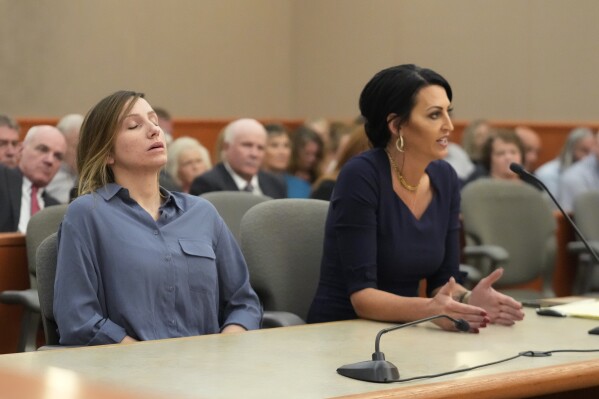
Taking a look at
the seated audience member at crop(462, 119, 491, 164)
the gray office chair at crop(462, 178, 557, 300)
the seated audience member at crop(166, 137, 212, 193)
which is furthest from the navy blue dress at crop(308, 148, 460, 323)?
the seated audience member at crop(462, 119, 491, 164)

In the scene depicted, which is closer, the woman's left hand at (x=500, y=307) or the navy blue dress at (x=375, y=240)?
the woman's left hand at (x=500, y=307)

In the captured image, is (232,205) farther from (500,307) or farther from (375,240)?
(500,307)

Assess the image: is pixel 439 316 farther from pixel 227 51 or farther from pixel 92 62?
pixel 227 51

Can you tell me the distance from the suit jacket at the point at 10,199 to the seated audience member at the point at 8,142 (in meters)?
0.76

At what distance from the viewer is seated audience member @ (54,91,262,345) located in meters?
2.76

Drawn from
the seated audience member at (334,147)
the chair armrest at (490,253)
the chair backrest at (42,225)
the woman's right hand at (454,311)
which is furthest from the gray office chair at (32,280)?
the seated audience member at (334,147)

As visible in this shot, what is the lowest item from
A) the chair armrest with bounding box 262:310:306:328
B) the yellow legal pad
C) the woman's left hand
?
the chair armrest with bounding box 262:310:306:328

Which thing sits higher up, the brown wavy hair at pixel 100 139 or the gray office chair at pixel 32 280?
the brown wavy hair at pixel 100 139

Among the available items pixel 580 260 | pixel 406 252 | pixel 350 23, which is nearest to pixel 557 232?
pixel 580 260

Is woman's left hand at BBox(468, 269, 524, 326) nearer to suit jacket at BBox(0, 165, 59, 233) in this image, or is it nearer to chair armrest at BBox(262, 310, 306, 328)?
chair armrest at BBox(262, 310, 306, 328)

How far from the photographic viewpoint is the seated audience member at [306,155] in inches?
322

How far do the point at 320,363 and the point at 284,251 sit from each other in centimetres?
123

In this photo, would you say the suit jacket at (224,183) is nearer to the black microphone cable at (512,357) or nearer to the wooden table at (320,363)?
the wooden table at (320,363)

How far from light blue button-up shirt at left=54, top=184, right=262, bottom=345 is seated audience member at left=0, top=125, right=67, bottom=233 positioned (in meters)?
2.22
